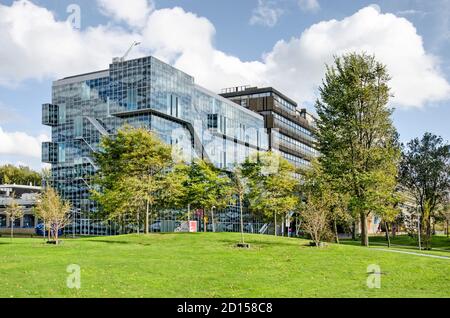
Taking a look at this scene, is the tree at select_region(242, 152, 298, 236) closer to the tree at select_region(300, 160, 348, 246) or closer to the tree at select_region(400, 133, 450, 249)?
the tree at select_region(300, 160, 348, 246)

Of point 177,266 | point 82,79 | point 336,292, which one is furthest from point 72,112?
point 336,292

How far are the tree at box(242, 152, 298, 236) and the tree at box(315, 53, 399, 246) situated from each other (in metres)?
14.2

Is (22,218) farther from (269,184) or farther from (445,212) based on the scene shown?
(445,212)

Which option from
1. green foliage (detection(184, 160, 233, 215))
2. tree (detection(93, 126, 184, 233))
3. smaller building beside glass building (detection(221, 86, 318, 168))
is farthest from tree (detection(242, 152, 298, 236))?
smaller building beside glass building (detection(221, 86, 318, 168))

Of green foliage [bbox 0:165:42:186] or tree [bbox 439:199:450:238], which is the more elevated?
green foliage [bbox 0:165:42:186]

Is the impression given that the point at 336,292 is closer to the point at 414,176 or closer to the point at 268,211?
the point at 268,211

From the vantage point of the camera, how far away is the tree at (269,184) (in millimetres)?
53375

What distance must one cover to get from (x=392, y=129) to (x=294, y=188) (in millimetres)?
20964

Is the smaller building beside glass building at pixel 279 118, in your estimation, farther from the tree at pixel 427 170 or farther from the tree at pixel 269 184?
the tree at pixel 269 184

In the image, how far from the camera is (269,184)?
5406cm

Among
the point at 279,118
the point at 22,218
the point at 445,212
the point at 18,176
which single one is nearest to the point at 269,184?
the point at 445,212

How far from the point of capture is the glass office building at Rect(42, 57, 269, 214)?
6900 centimetres

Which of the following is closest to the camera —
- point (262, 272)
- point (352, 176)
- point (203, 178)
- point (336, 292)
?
point (336, 292)
